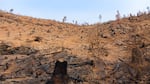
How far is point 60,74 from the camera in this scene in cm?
1498

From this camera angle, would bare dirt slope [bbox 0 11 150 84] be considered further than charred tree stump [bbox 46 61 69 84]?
Yes

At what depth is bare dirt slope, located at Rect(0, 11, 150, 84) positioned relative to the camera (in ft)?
49.1

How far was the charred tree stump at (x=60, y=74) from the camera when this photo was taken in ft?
48.7

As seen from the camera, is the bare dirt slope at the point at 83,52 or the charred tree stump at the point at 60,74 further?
the bare dirt slope at the point at 83,52

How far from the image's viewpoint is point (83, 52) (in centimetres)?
1614

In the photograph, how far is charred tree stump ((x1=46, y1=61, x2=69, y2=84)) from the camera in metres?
14.8

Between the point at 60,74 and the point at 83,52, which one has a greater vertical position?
the point at 83,52

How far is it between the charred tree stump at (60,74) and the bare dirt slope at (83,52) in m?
0.18

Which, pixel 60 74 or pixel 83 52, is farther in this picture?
pixel 83 52

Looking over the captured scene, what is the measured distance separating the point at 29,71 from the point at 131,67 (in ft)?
11.9

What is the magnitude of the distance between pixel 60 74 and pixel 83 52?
1603 mm

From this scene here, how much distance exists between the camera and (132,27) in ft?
59.0

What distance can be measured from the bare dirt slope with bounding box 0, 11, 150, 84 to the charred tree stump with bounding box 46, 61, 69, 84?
0.18 meters

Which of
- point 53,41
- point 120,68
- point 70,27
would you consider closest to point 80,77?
point 120,68
